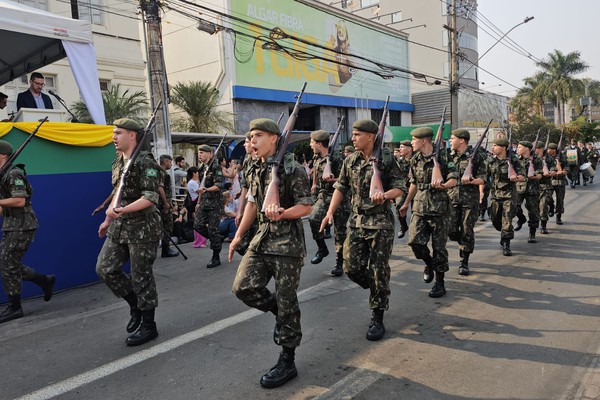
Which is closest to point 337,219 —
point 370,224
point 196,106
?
point 370,224

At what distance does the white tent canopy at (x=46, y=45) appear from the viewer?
22.5ft

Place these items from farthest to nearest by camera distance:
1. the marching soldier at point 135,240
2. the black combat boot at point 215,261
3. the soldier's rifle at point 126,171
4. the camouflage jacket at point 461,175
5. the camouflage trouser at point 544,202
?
the camouflage trouser at point 544,202 < the black combat boot at point 215,261 < the camouflage jacket at point 461,175 < the marching soldier at point 135,240 < the soldier's rifle at point 126,171

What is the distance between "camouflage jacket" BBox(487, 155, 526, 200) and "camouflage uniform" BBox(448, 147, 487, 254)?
1010 mm

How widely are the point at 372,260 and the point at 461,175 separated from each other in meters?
3.31

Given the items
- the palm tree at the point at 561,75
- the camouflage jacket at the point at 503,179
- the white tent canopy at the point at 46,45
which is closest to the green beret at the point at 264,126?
the white tent canopy at the point at 46,45

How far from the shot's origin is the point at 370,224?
14.3 feet

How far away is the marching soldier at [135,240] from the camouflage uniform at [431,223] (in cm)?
289

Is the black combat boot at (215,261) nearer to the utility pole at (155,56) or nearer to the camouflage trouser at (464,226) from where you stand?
the camouflage trouser at (464,226)

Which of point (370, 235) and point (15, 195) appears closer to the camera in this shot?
point (370, 235)

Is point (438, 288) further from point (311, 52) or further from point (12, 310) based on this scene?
point (311, 52)

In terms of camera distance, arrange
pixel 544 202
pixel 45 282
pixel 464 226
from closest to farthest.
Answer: pixel 45 282 → pixel 464 226 → pixel 544 202

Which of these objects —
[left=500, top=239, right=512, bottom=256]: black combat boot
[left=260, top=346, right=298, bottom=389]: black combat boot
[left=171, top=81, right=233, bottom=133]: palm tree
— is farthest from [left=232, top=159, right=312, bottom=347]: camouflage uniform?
[left=171, top=81, right=233, bottom=133]: palm tree

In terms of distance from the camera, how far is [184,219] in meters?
9.93

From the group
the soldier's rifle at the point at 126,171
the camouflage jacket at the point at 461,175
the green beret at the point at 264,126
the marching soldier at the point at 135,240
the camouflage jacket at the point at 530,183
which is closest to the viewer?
the green beret at the point at 264,126
